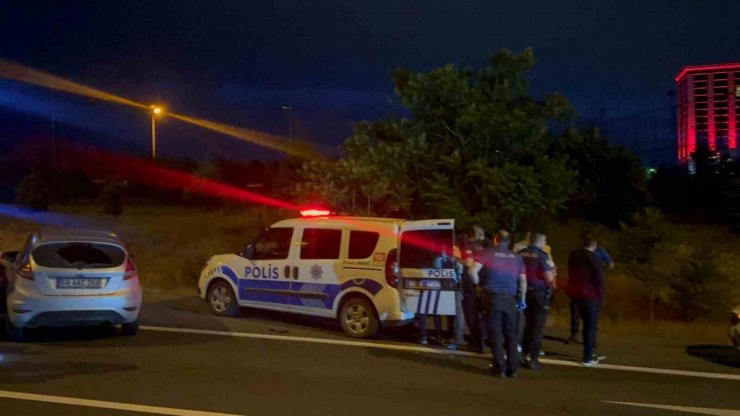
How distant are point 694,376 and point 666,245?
7.51 meters

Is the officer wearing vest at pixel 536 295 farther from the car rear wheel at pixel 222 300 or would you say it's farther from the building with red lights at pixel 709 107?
the building with red lights at pixel 709 107

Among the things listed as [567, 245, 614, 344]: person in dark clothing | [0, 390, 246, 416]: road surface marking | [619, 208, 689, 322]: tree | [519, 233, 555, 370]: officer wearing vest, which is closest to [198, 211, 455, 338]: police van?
[519, 233, 555, 370]: officer wearing vest

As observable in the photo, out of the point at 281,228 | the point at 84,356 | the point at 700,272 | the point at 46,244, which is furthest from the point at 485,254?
the point at 700,272

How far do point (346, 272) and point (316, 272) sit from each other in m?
0.58

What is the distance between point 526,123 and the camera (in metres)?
14.2

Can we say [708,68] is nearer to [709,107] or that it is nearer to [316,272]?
[709,107]

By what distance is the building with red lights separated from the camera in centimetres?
4728

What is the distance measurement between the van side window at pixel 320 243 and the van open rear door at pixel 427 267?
Answer: 113 centimetres

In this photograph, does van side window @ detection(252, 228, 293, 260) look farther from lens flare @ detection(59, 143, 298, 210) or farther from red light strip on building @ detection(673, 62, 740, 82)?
red light strip on building @ detection(673, 62, 740, 82)

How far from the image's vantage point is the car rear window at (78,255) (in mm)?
10461

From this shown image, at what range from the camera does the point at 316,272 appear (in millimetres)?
11875

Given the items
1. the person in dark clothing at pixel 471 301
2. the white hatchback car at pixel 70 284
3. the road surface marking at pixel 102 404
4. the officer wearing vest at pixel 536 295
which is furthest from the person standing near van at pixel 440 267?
the road surface marking at pixel 102 404

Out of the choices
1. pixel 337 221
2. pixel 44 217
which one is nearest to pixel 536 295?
pixel 337 221

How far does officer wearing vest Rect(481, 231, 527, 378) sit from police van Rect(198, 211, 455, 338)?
1.65 meters
